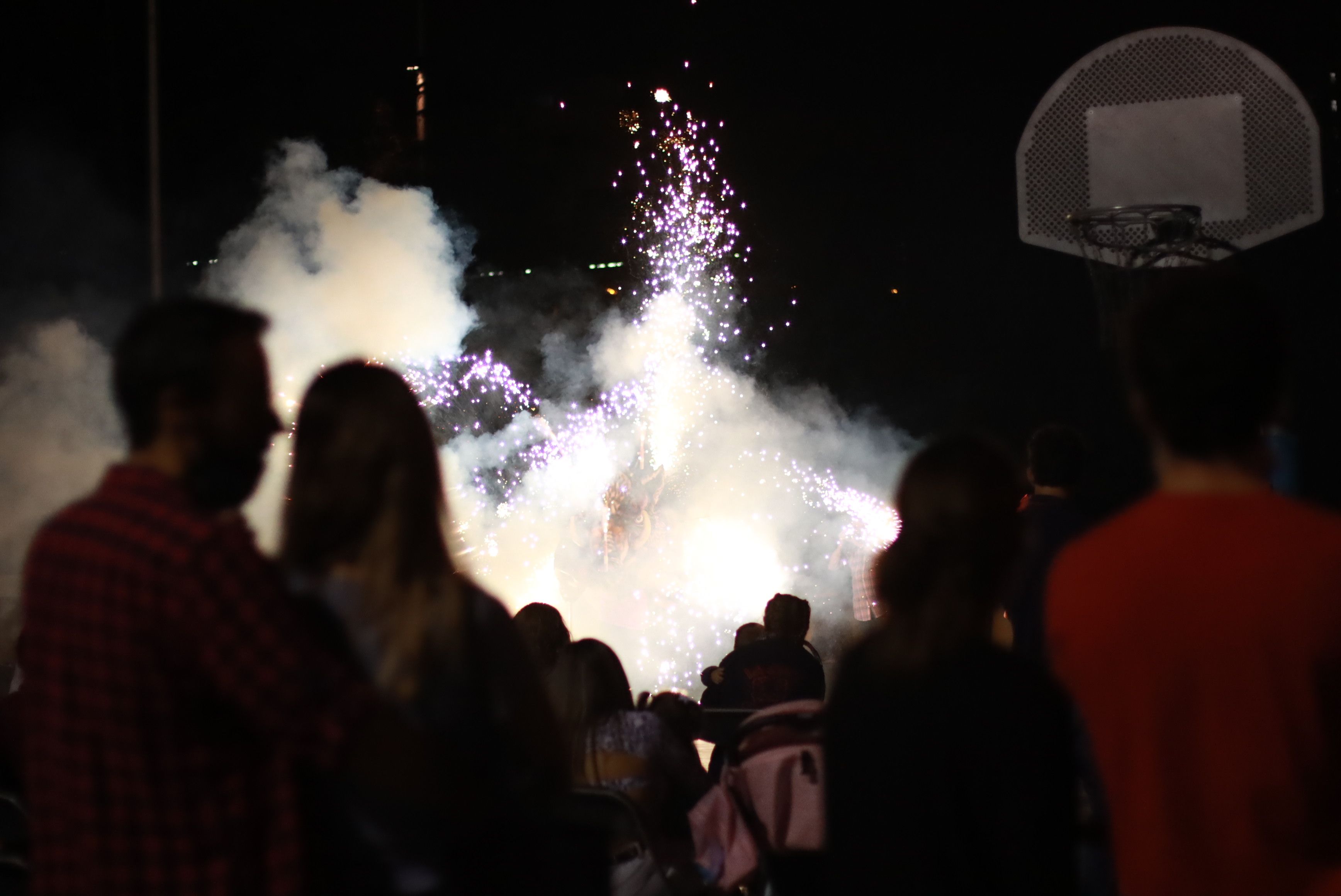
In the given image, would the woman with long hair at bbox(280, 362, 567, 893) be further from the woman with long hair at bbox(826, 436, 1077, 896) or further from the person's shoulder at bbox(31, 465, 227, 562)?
the woman with long hair at bbox(826, 436, 1077, 896)

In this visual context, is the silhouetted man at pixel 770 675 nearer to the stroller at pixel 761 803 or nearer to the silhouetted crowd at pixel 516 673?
the stroller at pixel 761 803

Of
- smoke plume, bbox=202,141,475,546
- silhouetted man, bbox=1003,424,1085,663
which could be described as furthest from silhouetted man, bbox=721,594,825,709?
smoke plume, bbox=202,141,475,546

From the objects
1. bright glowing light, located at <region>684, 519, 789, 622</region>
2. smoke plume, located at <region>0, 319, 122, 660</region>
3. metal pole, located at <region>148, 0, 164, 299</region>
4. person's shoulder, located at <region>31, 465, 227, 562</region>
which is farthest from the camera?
bright glowing light, located at <region>684, 519, 789, 622</region>

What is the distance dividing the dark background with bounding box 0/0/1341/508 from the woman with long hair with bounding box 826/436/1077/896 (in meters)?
7.78

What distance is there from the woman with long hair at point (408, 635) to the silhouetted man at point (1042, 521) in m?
1.87

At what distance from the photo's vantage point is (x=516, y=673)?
6.22 ft

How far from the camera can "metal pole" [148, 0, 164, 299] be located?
6500 mm

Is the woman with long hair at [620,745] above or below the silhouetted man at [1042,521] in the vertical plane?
below

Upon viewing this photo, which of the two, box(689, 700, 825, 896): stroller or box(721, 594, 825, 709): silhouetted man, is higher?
box(721, 594, 825, 709): silhouetted man

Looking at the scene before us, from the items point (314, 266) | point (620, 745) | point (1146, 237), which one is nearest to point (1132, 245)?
point (1146, 237)

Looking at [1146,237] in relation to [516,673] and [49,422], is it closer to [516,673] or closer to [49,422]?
[516,673]

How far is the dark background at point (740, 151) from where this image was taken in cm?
1015

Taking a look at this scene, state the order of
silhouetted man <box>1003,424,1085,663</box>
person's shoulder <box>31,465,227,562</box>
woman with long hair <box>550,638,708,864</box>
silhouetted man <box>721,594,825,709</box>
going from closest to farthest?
1. person's shoulder <box>31,465,227,562</box>
2. silhouetted man <box>1003,424,1085,663</box>
3. woman with long hair <box>550,638,708,864</box>
4. silhouetted man <box>721,594,825,709</box>

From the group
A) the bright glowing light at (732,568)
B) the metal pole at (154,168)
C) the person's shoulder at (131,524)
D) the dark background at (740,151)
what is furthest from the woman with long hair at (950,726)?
the bright glowing light at (732,568)
